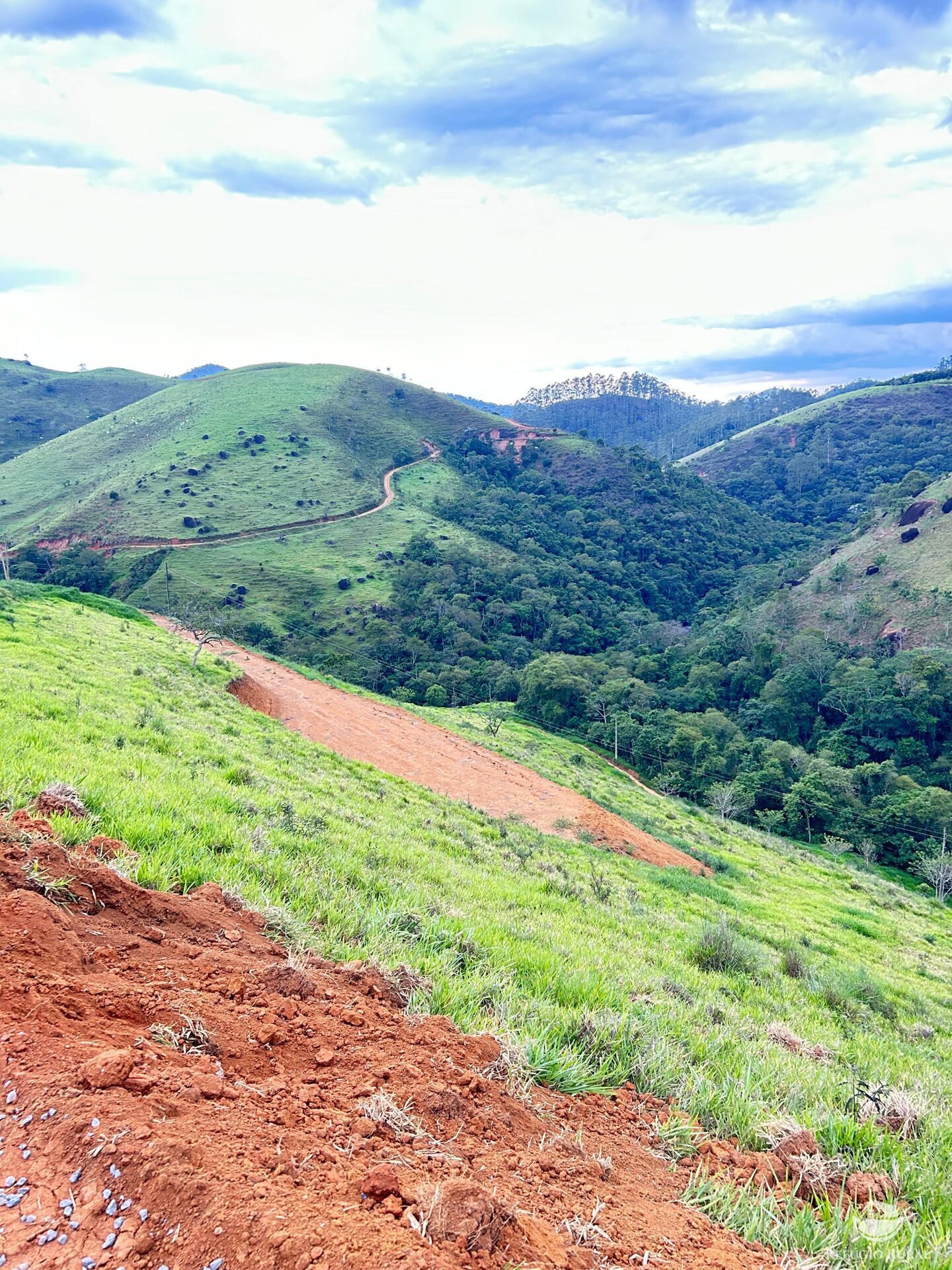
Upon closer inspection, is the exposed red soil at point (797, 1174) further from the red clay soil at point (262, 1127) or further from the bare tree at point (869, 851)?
the bare tree at point (869, 851)

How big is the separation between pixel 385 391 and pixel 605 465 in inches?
1774

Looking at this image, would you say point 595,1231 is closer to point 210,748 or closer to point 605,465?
point 210,748

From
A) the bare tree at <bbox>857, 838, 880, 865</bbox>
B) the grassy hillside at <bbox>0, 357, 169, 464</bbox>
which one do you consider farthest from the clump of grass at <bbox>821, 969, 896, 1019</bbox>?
the grassy hillside at <bbox>0, 357, 169, 464</bbox>

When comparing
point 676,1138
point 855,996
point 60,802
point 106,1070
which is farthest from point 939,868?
point 106,1070

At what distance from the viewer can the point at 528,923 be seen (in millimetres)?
5918

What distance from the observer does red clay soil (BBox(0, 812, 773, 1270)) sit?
1679 millimetres

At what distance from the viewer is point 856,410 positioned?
448 ft

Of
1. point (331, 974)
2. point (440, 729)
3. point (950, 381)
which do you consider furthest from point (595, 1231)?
point (950, 381)

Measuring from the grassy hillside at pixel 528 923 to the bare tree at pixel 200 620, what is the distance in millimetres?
22682

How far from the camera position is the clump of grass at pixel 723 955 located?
283 inches

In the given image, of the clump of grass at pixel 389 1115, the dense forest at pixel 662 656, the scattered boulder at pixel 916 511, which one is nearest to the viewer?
the clump of grass at pixel 389 1115

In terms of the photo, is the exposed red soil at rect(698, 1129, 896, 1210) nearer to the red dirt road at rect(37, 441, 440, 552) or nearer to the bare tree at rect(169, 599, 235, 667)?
the bare tree at rect(169, 599, 235, 667)

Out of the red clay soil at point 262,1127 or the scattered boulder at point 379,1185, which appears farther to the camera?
the scattered boulder at point 379,1185

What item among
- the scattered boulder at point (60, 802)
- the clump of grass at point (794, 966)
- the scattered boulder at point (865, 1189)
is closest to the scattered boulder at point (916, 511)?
the clump of grass at point (794, 966)
